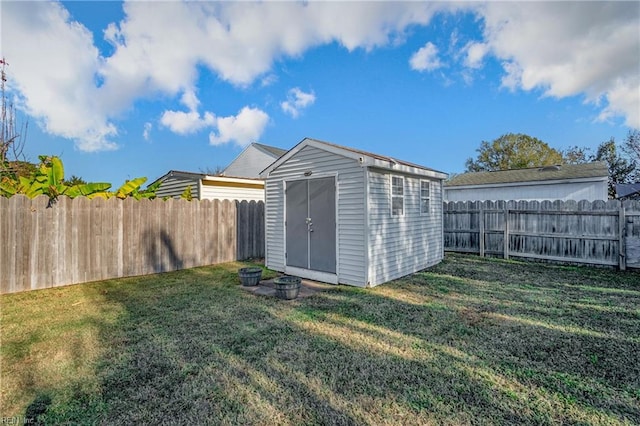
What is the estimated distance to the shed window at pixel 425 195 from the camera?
7.92 metres

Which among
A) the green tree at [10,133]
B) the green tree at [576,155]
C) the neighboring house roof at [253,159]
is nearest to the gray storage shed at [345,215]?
the green tree at [10,133]

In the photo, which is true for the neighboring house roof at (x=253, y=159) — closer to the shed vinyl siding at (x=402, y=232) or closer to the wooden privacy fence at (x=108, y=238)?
the wooden privacy fence at (x=108, y=238)

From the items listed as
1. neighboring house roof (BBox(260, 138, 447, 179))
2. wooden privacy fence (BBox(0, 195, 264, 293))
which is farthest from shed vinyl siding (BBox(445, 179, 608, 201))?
wooden privacy fence (BBox(0, 195, 264, 293))

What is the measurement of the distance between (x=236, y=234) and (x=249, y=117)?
48.6ft

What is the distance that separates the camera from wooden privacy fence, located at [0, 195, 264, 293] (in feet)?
19.2

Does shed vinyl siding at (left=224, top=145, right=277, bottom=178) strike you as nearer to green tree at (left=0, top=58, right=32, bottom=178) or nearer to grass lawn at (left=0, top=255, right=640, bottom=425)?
green tree at (left=0, top=58, right=32, bottom=178)

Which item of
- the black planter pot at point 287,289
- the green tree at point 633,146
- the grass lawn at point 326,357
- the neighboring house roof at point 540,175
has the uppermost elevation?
the green tree at point 633,146

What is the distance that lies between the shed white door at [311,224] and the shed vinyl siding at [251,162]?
39.2 ft

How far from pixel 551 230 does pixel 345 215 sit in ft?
21.8

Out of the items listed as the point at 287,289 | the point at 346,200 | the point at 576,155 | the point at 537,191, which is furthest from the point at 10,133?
the point at 576,155

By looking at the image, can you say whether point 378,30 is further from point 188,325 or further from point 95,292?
point 95,292

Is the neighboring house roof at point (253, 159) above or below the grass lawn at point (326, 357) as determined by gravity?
above

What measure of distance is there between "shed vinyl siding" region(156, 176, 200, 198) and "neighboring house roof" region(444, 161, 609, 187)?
48.7ft

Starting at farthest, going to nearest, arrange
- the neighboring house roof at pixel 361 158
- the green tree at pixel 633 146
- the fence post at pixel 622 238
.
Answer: the green tree at pixel 633 146, the fence post at pixel 622 238, the neighboring house roof at pixel 361 158
